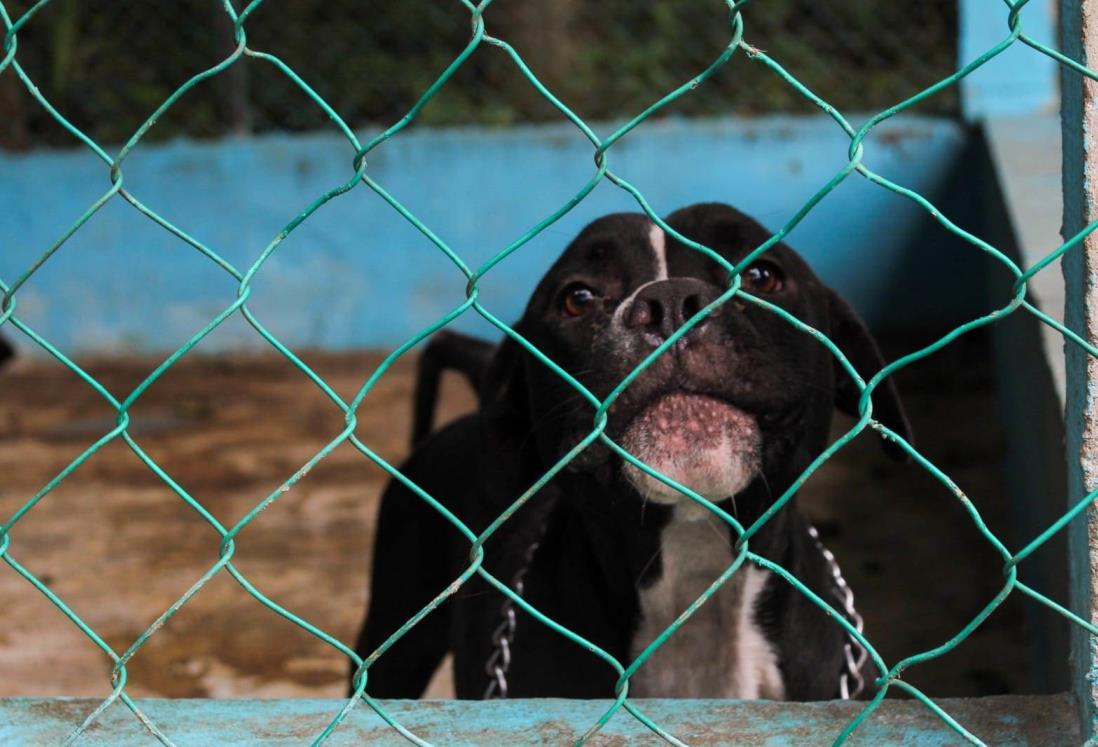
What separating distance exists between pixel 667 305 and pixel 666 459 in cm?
24

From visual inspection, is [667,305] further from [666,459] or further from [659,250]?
[659,250]

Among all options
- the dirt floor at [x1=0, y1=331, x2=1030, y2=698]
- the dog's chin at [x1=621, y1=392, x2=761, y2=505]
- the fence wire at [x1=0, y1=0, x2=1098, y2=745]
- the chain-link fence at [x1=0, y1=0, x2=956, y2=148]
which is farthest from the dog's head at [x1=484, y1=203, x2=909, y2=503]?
the chain-link fence at [x1=0, y1=0, x2=956, y2=148]

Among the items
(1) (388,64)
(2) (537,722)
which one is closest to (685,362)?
(2) (537,722)

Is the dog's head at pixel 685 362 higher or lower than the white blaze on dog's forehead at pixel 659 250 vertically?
lower

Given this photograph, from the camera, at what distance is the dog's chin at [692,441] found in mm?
2225

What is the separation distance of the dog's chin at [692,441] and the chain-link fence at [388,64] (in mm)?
5891

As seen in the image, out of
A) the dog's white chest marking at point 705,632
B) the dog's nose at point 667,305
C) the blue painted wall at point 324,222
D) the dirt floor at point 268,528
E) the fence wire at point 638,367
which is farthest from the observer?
the blue painted wall at point 324,222

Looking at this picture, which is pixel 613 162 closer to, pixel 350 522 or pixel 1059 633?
pixel 350 522

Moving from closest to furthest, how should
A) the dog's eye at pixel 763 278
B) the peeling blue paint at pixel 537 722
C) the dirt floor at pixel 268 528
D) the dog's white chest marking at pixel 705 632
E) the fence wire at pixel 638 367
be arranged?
the fence wire at pixel 638 367 < the peeling blue paint at pixel 537 722 < the dog's eye at pixel 763 278 < the dog's white chest marking at pixel 705 632 < the dirt floor at pixel 268 528

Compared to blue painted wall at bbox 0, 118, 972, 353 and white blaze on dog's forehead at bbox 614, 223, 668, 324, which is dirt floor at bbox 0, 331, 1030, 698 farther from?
white blaze on dog's forehead at bbox 614, 223, 668, 324

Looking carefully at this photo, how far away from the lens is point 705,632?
2686 mm

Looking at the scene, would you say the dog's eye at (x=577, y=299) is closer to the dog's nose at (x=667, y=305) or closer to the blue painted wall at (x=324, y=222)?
the dog's nose at (x=667, y=305)

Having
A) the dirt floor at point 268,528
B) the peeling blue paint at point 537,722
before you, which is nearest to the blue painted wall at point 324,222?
the dirt floor at point 268,528

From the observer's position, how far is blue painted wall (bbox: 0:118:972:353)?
7391 mm
